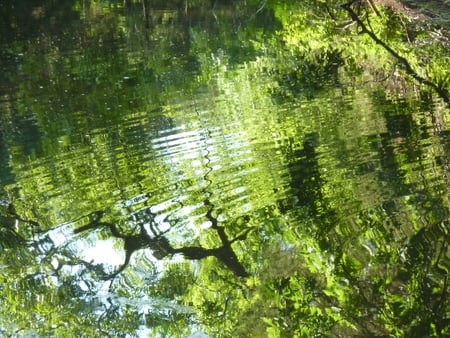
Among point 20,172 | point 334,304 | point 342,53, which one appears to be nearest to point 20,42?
point 342,53

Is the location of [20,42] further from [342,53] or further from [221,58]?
[342,53]

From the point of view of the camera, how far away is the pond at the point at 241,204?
506 cm

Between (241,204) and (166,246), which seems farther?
(241,204)

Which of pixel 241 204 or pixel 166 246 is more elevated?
pixel 241 204

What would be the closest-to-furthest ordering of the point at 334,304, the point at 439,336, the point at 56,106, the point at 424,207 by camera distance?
the point at 439,336 → the point at 334,304 → the point at 424,207 → the point at 56,106

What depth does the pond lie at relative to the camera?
506cm

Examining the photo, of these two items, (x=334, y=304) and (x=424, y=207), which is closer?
(x=334, y=304)

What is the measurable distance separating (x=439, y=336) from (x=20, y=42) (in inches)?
748

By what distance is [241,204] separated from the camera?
646 cm

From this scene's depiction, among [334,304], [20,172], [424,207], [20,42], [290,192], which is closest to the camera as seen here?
[334,304]

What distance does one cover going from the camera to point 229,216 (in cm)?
622

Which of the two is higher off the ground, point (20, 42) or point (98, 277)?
point (20, 42)

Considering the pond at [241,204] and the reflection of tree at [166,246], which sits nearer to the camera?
the pond at [241,204]

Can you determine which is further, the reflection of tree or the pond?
the reflection of tree
